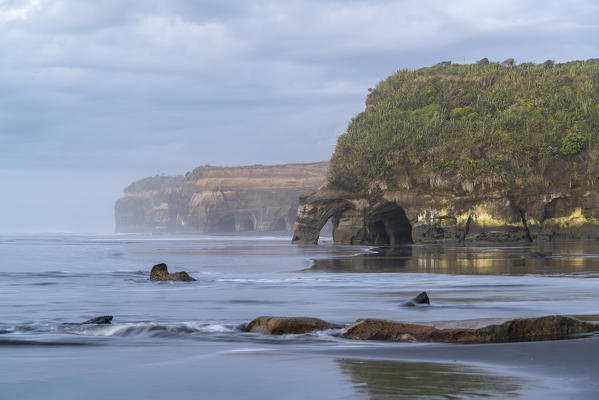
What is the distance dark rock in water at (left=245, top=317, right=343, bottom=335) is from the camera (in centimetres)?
904

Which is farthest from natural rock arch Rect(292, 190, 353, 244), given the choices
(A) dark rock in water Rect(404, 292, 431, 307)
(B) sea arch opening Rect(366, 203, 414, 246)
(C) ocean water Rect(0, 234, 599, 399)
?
(A) dark rock in water Rect(404, 292, 431, 307)

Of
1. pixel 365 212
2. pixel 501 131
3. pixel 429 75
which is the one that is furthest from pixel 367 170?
pixel 429 75

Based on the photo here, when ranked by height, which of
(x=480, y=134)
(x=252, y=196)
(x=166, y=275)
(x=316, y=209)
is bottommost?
(x=166, y=275)

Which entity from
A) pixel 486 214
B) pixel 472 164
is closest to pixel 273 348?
pixel 486 214

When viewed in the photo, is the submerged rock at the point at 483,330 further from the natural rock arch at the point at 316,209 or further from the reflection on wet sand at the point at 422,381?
the natural rock arch at the point at 316,209

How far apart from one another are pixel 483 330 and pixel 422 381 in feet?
9.04

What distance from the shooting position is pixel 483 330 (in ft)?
26.6

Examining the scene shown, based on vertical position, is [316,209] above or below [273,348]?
above

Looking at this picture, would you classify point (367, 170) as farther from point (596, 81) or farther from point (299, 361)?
point (299, 361)

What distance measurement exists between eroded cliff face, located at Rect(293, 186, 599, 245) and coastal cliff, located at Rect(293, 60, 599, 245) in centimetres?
8

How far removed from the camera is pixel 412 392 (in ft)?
17.0

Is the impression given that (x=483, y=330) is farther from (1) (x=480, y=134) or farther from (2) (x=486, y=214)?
(1) (x=480, y=134)

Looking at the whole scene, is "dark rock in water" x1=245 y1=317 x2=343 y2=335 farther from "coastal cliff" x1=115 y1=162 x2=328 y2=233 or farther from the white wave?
"coastal cliff" x1=115 y1=162 x2=328 y2=233

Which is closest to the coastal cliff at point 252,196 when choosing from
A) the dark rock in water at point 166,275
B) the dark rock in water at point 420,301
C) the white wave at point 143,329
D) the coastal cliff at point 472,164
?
the coastal cliff at point 472,164
